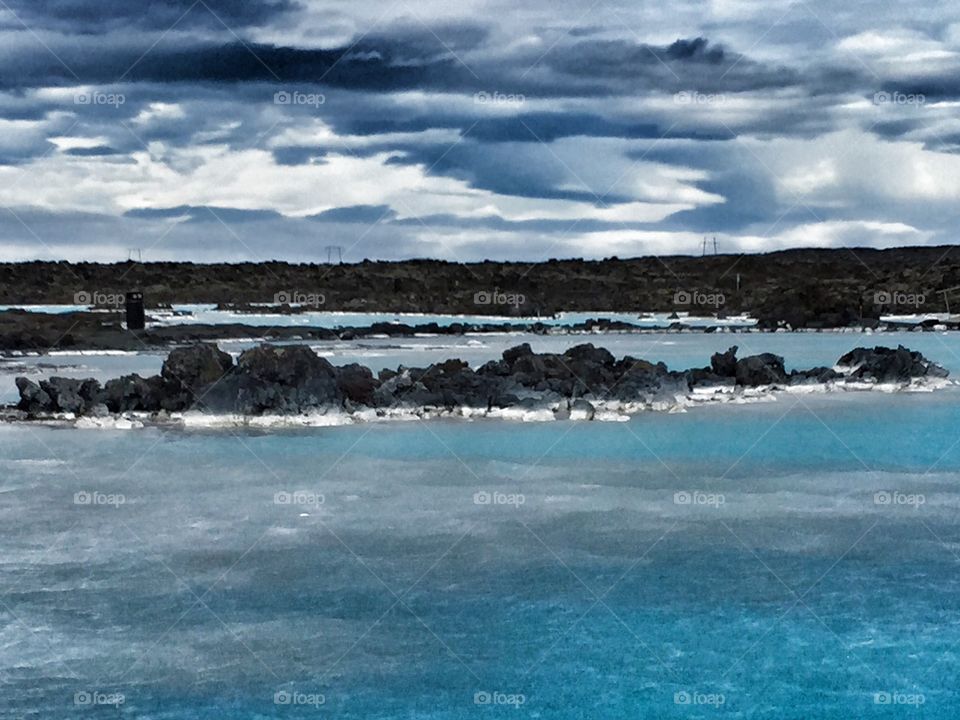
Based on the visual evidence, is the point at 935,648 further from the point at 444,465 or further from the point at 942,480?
the point at 444,465

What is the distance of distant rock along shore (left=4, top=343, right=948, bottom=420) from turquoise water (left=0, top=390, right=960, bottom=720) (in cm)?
218

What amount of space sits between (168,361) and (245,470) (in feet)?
14.3

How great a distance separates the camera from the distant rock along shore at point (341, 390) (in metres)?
12.8

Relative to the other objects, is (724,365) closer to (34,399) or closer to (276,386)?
(276,386)

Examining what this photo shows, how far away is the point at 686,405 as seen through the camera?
46.9 ft

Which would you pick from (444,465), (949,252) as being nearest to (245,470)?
(444,465)

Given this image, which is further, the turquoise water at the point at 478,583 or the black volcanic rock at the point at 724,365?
the black volcanic rock at the point at 724,365

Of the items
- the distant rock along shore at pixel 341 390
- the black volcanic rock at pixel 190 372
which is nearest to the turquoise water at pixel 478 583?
the distant rock along shore at pixel 341 390

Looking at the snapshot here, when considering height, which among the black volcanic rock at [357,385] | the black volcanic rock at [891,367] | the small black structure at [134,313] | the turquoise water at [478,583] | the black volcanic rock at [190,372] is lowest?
the turquoise water at [478,583]

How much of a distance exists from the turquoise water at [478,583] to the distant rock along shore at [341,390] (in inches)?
85.8

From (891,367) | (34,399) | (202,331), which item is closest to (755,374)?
(891,367)

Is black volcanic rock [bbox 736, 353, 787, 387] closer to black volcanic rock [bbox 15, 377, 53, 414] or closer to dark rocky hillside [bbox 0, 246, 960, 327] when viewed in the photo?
black volcanic rock [bbox 15, 377, 53, 414]

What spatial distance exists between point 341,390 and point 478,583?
764 cm

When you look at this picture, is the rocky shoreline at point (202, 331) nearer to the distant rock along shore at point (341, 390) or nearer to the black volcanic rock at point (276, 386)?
the distant rock along shore at point (341, 390)
